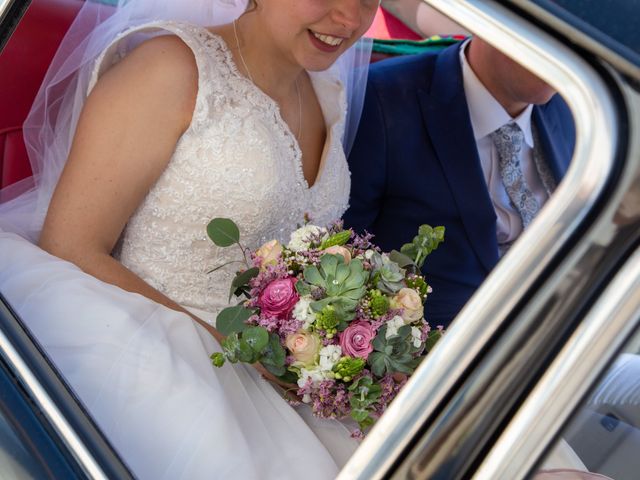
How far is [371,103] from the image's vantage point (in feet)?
7.54

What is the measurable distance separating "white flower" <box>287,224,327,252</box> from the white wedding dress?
0.23 m

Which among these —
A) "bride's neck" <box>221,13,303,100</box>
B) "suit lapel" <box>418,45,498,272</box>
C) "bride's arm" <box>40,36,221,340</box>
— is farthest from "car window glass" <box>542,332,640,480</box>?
"suit lapel" <box>418,45,498,272</box>

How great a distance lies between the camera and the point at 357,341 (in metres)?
1.35

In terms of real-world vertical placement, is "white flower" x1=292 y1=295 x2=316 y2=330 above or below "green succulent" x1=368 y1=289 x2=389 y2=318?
below

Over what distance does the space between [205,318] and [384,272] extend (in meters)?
0.51

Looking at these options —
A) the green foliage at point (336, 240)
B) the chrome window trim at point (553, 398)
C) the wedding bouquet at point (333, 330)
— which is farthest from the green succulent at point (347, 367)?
the chrome window trim at point (553, 398)

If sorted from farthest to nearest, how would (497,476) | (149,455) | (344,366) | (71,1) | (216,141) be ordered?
(71,1) < (216,141) < (344,366) < (149,455) < (497,476)

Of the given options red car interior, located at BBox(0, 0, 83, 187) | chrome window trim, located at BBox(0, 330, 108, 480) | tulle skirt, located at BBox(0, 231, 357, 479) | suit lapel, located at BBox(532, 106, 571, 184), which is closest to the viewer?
chrome window trim, located at BBox(0, 330, 108, 480)

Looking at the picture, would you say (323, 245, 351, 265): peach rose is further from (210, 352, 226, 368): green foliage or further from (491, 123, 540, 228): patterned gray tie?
(491, 123, 540, 228): patterned gray tie

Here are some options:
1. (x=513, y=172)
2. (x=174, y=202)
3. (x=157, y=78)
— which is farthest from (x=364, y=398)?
(x=513, y=172)

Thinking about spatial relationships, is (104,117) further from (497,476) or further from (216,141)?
(497,476)

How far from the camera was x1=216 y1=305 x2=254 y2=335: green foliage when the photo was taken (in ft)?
4.59

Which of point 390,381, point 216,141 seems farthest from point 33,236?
point 390,381

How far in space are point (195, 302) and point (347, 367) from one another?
0.56 metres
